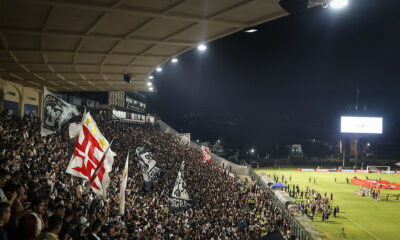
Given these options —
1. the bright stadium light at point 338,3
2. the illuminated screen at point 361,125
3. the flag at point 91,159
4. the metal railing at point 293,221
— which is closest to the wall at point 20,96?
the flag at point 91,159

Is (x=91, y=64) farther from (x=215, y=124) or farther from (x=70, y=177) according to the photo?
(x=215, y=124)

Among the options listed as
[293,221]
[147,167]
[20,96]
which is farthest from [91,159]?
[293,221]

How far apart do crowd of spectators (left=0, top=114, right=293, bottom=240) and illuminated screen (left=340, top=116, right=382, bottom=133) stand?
185 feet

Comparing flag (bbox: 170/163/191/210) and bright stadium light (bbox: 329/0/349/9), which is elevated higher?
bright stadium light (bbox: 329/0/349/9)

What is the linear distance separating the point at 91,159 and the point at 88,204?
7.31 feet

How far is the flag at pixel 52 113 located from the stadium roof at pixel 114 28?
1.92 metres

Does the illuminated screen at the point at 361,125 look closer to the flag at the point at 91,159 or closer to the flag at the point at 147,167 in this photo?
the flag at the point at 147,167

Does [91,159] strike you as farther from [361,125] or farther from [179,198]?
[361,125]

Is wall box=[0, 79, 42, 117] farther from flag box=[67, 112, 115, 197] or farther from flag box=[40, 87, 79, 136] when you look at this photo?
flag box=[67, 112, 115, 197]

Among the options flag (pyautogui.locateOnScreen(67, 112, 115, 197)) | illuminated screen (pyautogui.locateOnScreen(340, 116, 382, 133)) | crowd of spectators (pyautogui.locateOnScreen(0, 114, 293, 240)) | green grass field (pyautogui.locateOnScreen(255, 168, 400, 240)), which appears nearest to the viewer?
crowd of spectators (pyautogui.locateOnScreen(0, 114, 293, 240))

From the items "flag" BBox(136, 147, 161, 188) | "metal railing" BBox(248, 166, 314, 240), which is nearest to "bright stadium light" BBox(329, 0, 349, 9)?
"flag" BBox(136, 147, 161, 188)

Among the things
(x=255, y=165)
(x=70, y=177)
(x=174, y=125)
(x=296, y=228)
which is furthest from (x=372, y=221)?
(x=174, y=125)

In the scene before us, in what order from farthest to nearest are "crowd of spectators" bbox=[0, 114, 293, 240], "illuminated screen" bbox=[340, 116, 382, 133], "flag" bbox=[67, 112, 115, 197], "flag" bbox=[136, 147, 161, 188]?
"illuminated screen" bbox=[340, 116, 382, 133], "flag" bbox=[136, 147, 161, 188], "flag" bbox=[67, 112, 115, 197], "crowd of spectators" bbox=[0, 114, 293, 240]

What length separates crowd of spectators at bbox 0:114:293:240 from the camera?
4.68 metres
